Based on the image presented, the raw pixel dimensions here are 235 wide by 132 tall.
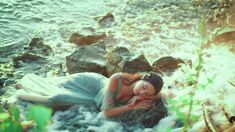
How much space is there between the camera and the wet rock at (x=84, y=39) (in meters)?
8.78

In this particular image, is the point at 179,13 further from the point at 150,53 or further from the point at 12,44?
the point at 12,44

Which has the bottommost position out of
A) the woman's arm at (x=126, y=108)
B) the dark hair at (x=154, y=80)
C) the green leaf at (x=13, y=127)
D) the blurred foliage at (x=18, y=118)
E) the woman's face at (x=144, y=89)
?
the green leaf at (x=13, y=127)

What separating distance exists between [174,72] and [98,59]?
5.06 ft

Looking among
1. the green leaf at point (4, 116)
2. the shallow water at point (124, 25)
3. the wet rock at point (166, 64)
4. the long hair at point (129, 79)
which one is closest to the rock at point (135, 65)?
the wet rock at point (166, 64)

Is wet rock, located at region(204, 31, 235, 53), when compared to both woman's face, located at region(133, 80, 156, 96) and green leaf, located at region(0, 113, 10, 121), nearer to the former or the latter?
woman's face, located at region(133, 80, 156, 96)

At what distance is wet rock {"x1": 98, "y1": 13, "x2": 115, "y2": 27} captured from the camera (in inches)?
393

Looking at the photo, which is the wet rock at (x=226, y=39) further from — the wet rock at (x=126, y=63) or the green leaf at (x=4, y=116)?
the green leaf at (x=4, y=116)

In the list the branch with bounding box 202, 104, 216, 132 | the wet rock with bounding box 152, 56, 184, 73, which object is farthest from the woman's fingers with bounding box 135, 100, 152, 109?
the wet rock with bounding box 152, 56, 184, 73

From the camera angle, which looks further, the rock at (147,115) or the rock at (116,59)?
the rock at (116,59)

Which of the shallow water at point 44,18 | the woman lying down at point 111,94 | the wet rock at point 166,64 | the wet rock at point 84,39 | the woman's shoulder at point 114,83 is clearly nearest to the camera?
the woman lying down at point 111,94

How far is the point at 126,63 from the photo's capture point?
6996mm

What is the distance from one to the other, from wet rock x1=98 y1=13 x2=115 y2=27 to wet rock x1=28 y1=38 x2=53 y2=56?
2176mm

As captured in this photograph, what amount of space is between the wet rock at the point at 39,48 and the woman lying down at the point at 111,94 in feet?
7.22

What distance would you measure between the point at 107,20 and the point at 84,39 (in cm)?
156
